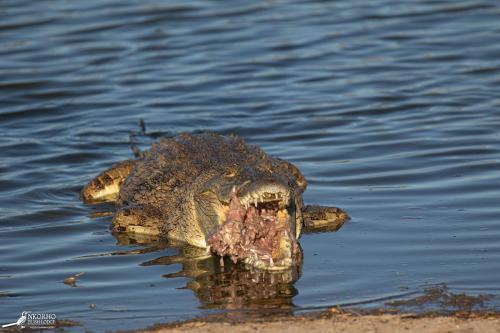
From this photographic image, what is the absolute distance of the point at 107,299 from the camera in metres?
6.70

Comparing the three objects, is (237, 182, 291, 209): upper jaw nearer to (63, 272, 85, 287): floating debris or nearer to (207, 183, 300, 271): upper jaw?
(207, 183, 300, 271): upper jaw

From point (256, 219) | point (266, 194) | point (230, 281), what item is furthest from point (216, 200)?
point (266, 194)

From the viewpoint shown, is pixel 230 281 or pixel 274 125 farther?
pixel 274 125

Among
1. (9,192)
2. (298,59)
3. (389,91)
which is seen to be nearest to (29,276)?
(9,192)

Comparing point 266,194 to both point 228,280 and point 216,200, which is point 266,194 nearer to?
point 228,280

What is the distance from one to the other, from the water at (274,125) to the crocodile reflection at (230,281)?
0.07 metres

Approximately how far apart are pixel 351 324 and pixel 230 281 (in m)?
1.54

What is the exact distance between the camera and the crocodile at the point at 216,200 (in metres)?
7.01

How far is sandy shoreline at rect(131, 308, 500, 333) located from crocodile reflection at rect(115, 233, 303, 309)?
0.44m

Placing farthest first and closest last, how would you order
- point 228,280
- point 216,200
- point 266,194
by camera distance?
1. point 216,200
2. point 228,280
3. point 266,194

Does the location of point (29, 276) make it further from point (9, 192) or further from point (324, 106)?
point (324, 106)

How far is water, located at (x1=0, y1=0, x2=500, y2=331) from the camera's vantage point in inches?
276

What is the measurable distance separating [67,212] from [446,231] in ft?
11.4

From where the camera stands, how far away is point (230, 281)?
7102 millimetres
